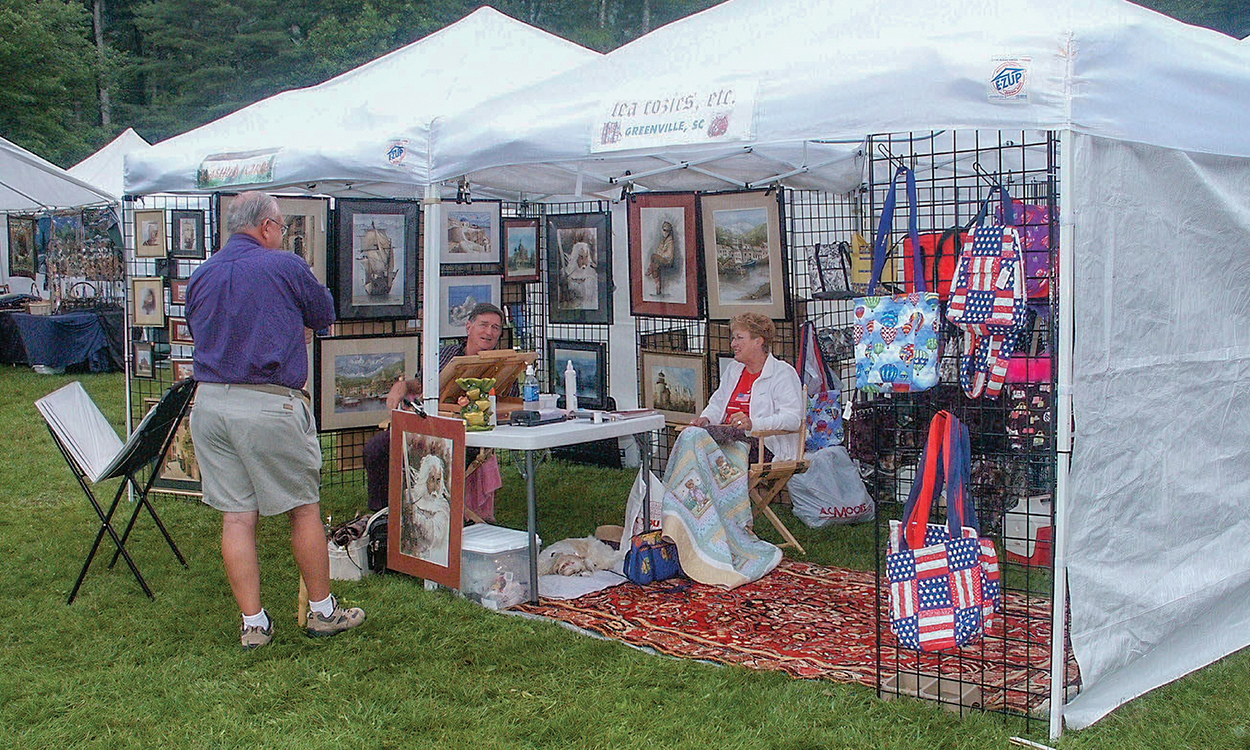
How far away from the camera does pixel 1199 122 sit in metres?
3.58

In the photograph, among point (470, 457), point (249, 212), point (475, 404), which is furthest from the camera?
point (470, 457)

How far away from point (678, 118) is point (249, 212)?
170cm

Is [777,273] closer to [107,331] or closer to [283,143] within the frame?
[283,143]

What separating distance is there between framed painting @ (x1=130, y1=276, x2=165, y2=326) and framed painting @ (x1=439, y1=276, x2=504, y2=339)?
192 centimetres

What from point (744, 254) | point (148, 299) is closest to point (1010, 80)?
point (744, 254)

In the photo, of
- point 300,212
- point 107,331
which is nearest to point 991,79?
point 300,212

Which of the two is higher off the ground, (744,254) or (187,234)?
(187,234)

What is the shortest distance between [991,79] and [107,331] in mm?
13038

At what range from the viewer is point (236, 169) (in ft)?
18.8

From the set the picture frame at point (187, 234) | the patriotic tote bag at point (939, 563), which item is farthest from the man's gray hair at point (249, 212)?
the picture frame at point (187, 234)

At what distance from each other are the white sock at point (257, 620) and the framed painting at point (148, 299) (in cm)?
376

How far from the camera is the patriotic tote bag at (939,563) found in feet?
11.5

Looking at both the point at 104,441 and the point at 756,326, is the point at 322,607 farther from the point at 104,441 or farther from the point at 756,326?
the point at 756,326

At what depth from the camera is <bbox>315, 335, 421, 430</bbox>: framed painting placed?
682 cm
